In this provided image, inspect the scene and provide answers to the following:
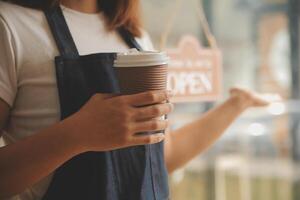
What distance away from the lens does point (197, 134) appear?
57.0 inches

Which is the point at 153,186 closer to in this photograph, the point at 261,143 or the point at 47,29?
the point at 47,29

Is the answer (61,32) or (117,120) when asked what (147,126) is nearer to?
(117,120)

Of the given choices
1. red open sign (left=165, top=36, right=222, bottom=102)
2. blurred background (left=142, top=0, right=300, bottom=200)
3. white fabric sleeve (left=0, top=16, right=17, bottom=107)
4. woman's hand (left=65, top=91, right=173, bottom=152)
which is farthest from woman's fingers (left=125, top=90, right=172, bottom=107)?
blurred background (left=142, top=0, right=300, bottom=200)

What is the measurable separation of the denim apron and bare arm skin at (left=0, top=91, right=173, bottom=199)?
10 centimetres

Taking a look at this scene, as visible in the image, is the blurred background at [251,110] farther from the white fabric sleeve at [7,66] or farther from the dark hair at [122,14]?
the white fabric sleeve at [7,66]

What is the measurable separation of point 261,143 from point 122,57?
1492 mm

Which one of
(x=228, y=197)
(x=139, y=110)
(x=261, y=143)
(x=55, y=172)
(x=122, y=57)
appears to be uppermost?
(x=122, y=57)

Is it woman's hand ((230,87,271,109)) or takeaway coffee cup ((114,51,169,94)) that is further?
woman's hand ((230,87,271,109))

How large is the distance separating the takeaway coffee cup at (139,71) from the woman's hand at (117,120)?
27 mm

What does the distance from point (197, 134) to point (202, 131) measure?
0.02 metres

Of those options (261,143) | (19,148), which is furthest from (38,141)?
(261,143)

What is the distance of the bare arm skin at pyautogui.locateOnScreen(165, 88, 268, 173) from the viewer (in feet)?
4.52

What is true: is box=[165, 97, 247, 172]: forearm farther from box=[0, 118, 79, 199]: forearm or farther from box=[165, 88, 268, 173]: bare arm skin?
box=[0, 118, 79, 199]: forearm

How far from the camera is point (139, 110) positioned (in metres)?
0.77
